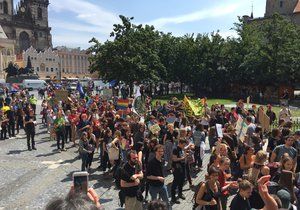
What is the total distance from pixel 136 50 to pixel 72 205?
3229 centimetres

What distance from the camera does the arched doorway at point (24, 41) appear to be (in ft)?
458

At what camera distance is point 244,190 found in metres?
6.42

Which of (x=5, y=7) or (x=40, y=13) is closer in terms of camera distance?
(x=5, y=7)

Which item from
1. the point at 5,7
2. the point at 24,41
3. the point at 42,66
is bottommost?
the point at 42,66

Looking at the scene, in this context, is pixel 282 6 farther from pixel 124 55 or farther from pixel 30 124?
pixel 30 124

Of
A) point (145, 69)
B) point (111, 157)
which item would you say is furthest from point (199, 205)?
point (145, 69)

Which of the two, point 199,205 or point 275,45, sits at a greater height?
point 275,45

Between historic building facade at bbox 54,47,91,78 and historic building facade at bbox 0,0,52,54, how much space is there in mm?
8054

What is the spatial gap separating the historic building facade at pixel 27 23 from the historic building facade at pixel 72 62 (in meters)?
8.05

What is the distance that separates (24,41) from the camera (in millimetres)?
140875

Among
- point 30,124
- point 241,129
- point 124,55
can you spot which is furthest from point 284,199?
point 124,55

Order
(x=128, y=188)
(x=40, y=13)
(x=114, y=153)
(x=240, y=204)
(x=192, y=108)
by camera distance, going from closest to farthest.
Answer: (x=240, y=204), (x=128, y=188), (x=114, y=153), (x=192, y=108), (x=40, y=13)

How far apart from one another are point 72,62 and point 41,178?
13666 centimetres

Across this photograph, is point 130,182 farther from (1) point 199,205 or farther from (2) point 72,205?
(2) point 72,205
